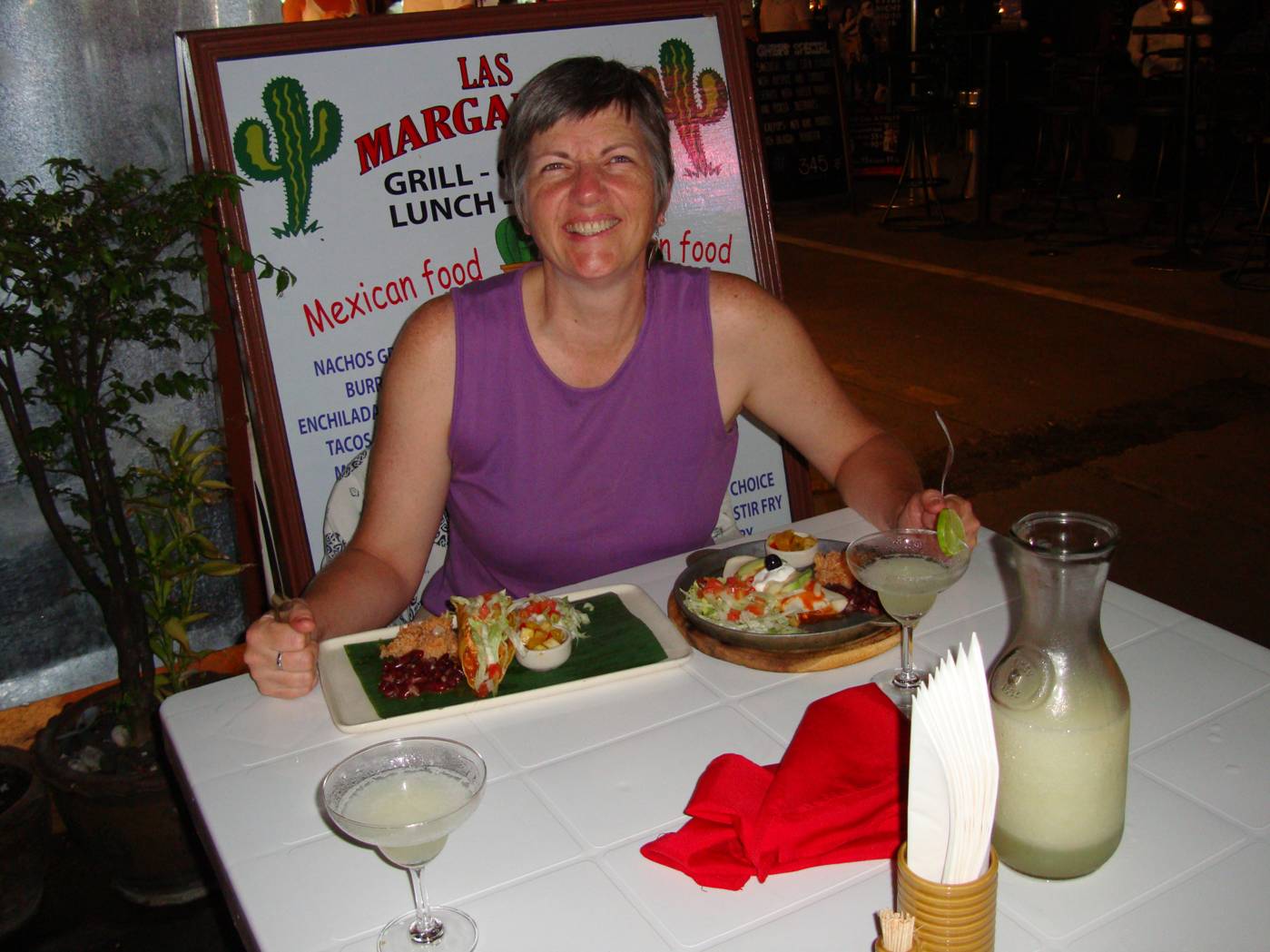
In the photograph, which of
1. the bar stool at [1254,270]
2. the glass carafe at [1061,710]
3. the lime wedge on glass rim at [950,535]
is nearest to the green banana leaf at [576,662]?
the lime wedge on glass rim at [950,535]

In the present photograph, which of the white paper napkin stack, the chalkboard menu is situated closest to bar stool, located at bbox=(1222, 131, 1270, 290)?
the chalkboard menu

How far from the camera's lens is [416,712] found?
1.47m

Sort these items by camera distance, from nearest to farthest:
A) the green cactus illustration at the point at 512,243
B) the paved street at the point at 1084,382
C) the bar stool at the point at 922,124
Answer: the green cactus illustration at the point at 512,243, the paved street at the point at 1084,382, the bar stool at the point at 922,124

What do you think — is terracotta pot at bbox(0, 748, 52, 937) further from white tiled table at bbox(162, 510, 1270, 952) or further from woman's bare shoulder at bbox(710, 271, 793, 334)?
woman's bare shoulder at bbox(710, 271, 793, 334)

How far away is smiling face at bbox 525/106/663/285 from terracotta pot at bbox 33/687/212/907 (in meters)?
1.49

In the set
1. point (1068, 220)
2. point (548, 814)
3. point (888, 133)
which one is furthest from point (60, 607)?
point (888, 133)

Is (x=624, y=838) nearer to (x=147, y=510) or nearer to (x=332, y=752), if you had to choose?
(x=332, y=752)

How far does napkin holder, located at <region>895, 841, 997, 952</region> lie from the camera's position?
0.94m

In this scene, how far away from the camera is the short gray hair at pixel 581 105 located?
1.94m

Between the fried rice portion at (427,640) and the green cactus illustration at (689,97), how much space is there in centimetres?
170

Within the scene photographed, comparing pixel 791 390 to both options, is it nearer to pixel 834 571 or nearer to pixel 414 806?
pixel 834 571

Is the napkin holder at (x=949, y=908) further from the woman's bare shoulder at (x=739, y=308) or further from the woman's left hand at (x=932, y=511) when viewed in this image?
the woman's bare shoulder at (x=739, y=308)

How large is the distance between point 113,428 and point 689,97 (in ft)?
5.30

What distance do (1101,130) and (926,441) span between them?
7332 mm
